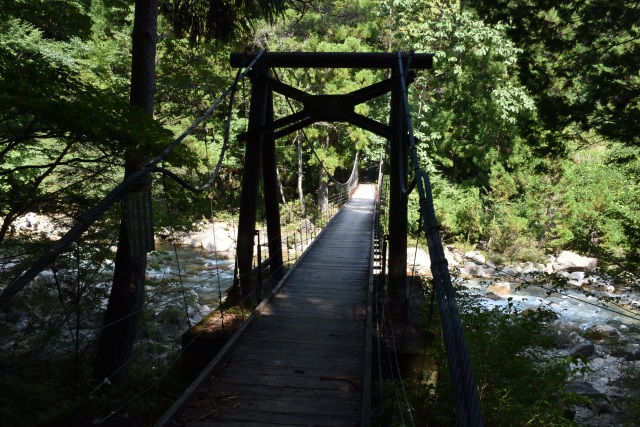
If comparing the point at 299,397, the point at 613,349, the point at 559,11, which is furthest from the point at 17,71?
the point at 613,349

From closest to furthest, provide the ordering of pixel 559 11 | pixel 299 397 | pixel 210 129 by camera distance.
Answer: pixel 299 397
pixel 559 11
pixel 210 129

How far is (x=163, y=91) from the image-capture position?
7.28 meters

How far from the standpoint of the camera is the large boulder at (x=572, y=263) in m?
13.2

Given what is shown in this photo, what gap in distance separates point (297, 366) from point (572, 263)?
1259 centimetres

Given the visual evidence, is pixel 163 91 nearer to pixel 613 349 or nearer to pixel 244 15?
pixel 244 15

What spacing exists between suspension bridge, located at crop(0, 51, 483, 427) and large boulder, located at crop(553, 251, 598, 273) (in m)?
9.17

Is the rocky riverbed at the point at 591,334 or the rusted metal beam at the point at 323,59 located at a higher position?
the rusted metal beam at the point at 323,59

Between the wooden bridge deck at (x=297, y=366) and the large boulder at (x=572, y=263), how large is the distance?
10.3m

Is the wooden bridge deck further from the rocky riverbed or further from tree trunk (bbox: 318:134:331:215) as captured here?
tree trunk (bbox: 318:134:331:215)

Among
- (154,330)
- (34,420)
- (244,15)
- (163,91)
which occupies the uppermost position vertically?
(244,15)

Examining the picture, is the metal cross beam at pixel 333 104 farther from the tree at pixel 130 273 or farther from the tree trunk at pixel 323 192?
the tree trunk at pixel 323 192

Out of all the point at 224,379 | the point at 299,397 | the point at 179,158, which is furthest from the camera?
the point at 179,158

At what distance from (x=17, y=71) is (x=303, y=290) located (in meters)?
2.98

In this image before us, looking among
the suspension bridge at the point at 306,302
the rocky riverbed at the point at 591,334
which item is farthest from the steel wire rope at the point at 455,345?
the rocky riverbed at the point at 591,334
